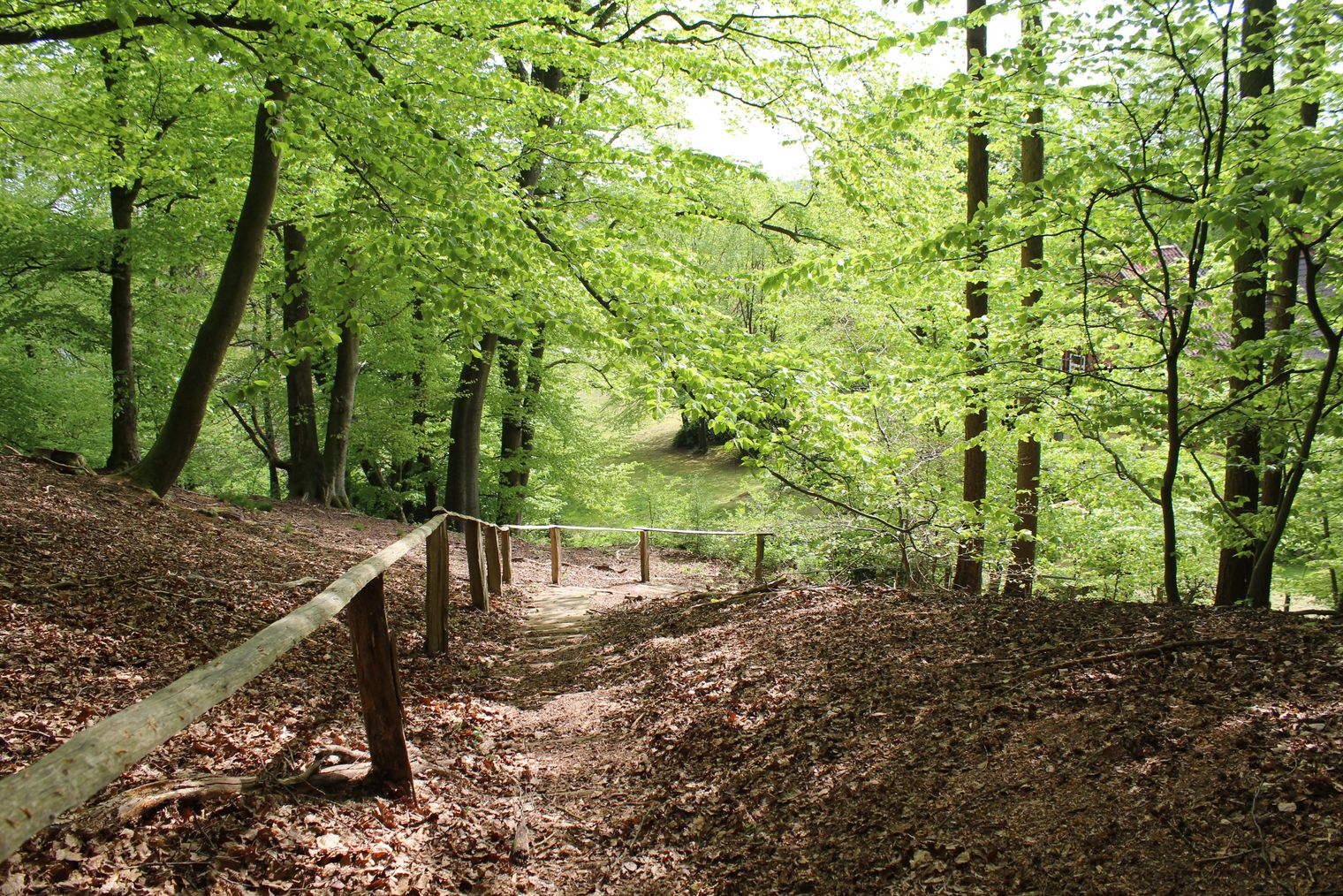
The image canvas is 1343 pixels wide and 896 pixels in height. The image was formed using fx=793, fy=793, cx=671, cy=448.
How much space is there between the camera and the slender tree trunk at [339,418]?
1559 cm

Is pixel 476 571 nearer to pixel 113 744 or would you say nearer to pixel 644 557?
pixel 644 557

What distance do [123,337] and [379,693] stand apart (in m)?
13.0

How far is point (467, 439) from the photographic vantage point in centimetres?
1772

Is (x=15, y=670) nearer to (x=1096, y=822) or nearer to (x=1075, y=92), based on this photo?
(x=1096, y=822)

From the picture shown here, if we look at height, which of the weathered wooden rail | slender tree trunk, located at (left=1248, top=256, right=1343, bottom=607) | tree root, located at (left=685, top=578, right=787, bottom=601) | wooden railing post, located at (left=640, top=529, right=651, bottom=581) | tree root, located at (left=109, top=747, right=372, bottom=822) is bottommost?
wooden railing post, located at (left=640, top=529, right=651, bottom=581)

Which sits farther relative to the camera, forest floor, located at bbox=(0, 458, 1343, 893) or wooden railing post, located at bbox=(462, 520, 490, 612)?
wooden railing post, located at bbox=(462, 520, 490, 612)

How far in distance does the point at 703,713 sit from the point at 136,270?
13128mm

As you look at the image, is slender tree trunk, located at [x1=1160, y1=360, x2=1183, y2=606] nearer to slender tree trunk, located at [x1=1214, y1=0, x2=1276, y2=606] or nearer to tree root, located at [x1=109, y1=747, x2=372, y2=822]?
slender tree trunk, located at [x1=1214, y1=0, x2=1276, y2=606]

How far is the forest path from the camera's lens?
3453mm

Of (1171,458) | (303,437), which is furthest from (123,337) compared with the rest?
(1171,458)

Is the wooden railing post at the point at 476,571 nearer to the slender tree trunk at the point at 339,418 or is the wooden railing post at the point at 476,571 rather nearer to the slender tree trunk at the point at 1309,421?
the slender tree trunk at the point at 1309,421

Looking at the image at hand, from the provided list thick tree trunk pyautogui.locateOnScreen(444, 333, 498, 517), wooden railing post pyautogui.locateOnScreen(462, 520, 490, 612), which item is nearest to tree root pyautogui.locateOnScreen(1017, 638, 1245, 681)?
wooden railing post pyautogui.locateOnScreen(462, 520, 490, 612)

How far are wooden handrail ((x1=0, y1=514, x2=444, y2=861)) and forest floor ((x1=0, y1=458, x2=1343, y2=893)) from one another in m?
0.74

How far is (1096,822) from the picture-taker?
2.82 m
